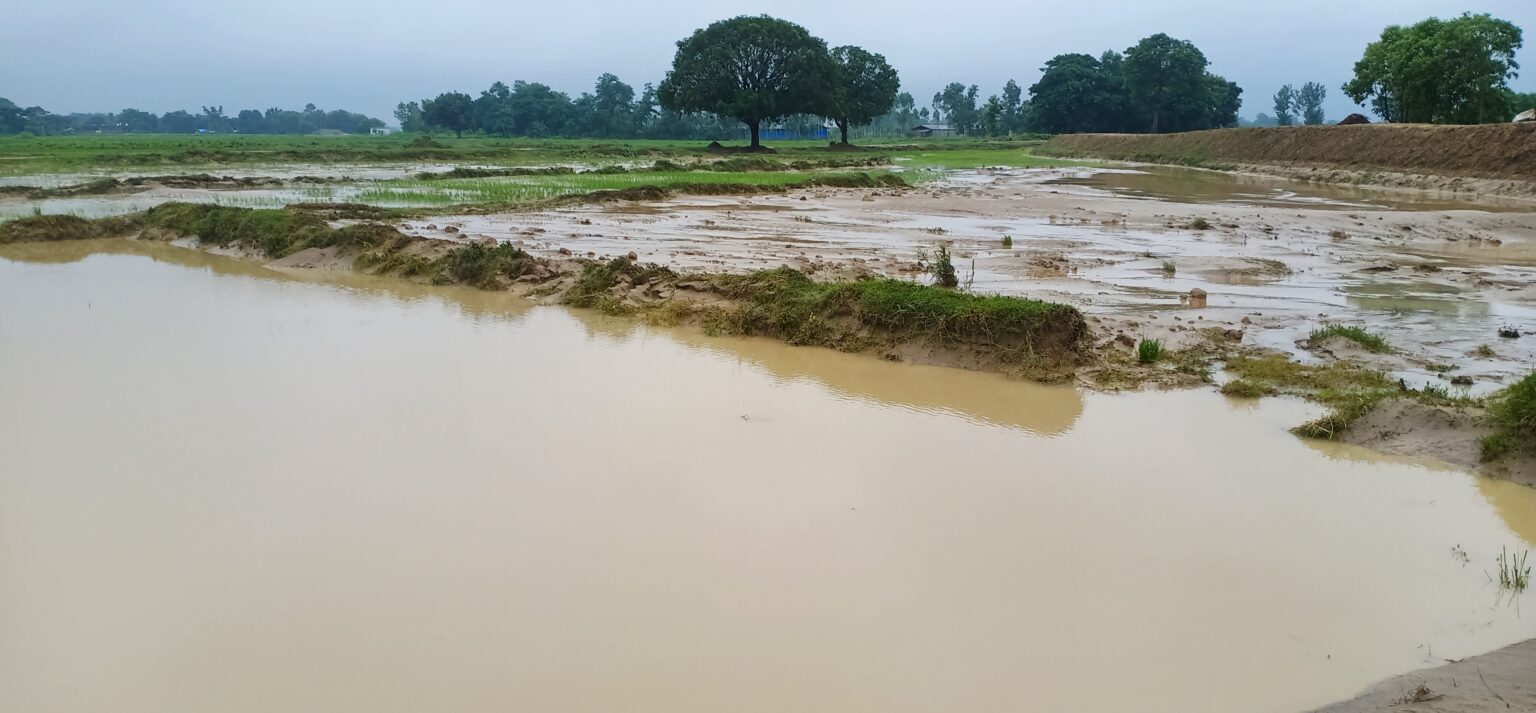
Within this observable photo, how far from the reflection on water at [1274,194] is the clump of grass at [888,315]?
16.4m

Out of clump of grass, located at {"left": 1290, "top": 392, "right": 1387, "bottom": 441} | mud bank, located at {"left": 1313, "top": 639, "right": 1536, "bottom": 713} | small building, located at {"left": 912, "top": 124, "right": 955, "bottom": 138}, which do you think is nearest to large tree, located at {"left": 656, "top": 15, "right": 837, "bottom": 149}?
clump of grass, located at {"left": 1290, "top": 392, "right": 1387, "bottom": 441}

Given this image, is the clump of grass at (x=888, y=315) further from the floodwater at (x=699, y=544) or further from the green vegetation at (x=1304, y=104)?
the green vegetation at (x=1304, y=104)

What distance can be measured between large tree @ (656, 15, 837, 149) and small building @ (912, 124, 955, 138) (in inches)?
1948

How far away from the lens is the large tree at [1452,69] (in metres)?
31.6

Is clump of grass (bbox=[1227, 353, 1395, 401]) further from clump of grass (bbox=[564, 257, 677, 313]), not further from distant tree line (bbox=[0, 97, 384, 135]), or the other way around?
distant tree line (bbox=[0, 97, 384, 135])

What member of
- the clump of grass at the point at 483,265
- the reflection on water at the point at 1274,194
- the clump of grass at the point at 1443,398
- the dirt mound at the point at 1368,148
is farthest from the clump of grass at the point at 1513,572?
the dirt mound at the point at 1368,148

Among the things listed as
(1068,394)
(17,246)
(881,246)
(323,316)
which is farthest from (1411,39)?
(17,246)

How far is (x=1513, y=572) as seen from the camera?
4.09 meters

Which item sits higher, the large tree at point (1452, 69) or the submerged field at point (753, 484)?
the large tree at point (1452, 69)

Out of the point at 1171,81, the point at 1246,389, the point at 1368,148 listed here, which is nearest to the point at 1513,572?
the point at 1246,389

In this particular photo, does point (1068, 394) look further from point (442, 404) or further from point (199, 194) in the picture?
point (199, 194)

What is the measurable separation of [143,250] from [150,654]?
493 inches

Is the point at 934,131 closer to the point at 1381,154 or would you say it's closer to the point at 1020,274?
the point at 1381,154

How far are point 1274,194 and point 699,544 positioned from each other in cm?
2510
